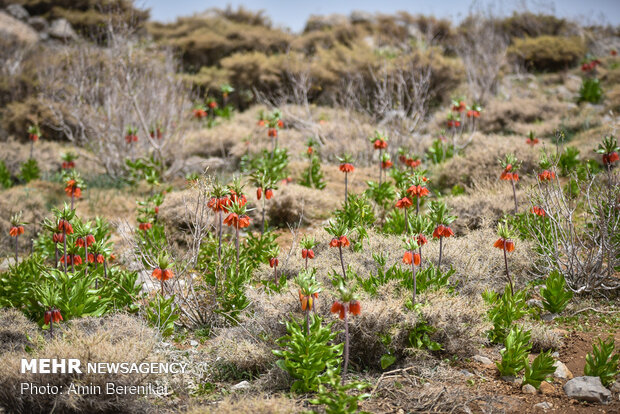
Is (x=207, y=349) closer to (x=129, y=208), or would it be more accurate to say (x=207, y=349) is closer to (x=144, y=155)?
(x=129, y=208)

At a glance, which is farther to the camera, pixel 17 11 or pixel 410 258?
pixel 17 11

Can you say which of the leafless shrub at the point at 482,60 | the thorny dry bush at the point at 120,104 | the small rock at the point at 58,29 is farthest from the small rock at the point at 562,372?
the small rock at the point at 58,29

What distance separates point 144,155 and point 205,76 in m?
9.21

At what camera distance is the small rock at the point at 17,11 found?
2267 centimetres

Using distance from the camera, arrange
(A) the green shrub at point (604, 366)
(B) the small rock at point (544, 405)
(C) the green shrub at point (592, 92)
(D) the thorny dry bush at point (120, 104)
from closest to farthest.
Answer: (B) the small rock at point (544, 405), (A) the green shrub at point (604, 366), (D) the thorny dry bush at point (120, 104), (C) the green shrub at point (592, 92)

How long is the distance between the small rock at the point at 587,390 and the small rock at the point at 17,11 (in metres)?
26.8

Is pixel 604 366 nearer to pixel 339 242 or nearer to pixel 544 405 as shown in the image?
pixel 544 405

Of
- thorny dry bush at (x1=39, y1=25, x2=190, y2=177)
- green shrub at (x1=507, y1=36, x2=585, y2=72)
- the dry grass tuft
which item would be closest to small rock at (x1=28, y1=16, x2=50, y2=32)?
thorny dry bush at (x1=39, y1=25, x2=190, y2=177)

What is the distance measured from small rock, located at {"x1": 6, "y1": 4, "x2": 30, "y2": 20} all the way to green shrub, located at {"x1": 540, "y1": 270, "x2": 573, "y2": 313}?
26.1 m

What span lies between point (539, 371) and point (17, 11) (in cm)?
2701

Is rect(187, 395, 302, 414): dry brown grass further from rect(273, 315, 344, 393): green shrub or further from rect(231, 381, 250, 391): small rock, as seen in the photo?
rect(231, 381, 250, 391): small rock

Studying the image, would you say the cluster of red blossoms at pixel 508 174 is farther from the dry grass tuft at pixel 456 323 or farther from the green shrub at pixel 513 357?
the green shrub at pixel 513 357

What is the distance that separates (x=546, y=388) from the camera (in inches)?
140

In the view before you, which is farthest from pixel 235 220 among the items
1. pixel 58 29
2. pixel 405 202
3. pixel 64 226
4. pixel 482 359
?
pixel 58 29
